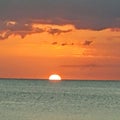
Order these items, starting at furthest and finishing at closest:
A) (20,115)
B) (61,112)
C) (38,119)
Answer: (61,112) → (20,115) → (38,119)

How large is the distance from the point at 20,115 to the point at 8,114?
111 cm

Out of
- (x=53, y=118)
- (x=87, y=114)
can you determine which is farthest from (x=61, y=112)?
(x=53, y=118)

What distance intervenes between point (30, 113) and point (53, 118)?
172 inches

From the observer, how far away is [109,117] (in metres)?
47.2

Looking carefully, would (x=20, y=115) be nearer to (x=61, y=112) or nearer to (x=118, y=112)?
(x=61, y=112)

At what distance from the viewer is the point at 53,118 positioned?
44.4 m

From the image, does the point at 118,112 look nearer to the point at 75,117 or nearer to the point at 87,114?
the point at 87,114

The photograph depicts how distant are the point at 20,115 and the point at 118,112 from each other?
423 inches

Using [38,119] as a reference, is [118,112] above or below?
above

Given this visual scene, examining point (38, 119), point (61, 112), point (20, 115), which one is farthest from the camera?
point (61, 112)

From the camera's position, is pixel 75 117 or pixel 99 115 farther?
pixel 99 115

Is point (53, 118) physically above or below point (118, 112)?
below

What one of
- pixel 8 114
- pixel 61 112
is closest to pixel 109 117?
pixel 61 112

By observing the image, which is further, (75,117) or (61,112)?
(61,112)
